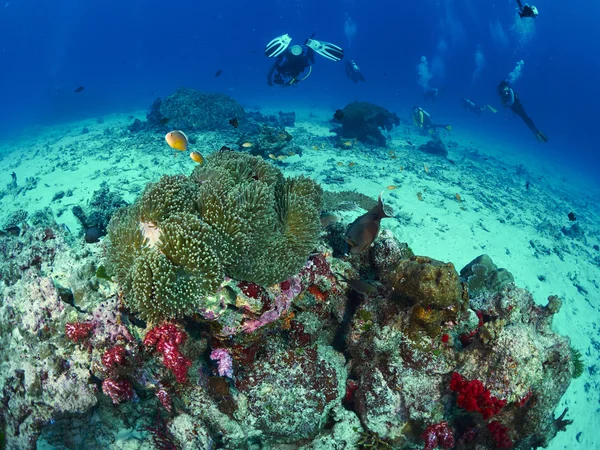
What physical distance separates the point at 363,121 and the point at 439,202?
815cm

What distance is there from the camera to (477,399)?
155 inches

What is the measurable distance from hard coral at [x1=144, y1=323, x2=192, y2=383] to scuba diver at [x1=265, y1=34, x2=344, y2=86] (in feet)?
35.0

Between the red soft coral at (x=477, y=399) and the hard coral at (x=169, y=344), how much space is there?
3.39m

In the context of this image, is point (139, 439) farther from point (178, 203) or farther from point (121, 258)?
point (178, 203)

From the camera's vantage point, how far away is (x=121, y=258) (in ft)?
10.8

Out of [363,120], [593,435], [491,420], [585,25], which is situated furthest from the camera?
[585,25]

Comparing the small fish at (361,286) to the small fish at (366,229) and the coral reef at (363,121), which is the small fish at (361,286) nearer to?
the small fish at (366,229)

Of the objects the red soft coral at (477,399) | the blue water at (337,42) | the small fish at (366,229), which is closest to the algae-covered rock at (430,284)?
the small fish at (366,229)

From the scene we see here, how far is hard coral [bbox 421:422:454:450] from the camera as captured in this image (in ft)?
13.4

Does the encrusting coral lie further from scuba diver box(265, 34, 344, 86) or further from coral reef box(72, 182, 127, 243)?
scuba diver box(265, 34, 344, 86)

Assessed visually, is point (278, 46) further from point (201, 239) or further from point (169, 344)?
point (169, 344)

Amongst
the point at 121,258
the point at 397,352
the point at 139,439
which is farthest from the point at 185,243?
the point at 397,352

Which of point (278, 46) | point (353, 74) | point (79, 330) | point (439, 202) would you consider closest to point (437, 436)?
point (79, 330)

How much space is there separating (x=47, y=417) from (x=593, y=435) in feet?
33.3
